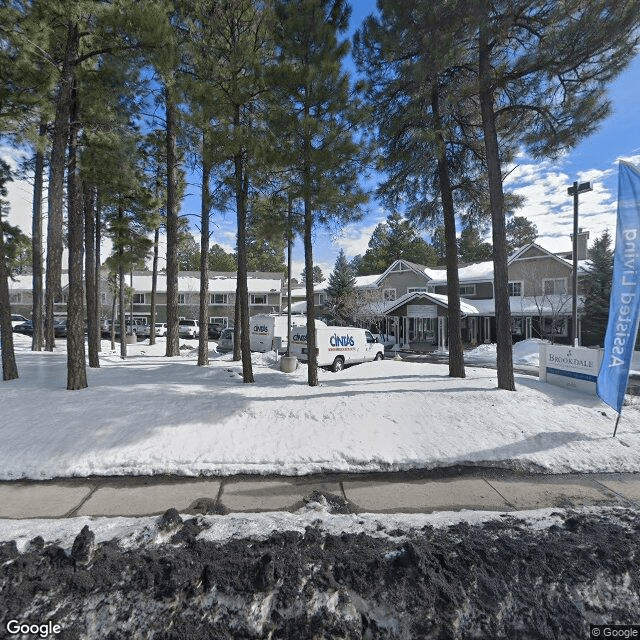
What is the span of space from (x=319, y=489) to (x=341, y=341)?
37.2ft

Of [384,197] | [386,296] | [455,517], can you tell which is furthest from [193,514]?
[386,296]

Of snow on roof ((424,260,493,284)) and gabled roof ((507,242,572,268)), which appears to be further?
snow on roof ((424,260,493,284))

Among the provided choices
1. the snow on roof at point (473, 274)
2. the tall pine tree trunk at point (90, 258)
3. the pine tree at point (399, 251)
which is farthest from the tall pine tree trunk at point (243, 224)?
the pine tree at point (399, 251)

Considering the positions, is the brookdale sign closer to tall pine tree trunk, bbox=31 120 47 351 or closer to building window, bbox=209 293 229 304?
tall pine tree trunk, bbox=31 120 47 351

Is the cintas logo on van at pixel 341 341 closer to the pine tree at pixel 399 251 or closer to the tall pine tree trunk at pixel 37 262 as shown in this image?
the tall pine tree trunk at pixel 37 262

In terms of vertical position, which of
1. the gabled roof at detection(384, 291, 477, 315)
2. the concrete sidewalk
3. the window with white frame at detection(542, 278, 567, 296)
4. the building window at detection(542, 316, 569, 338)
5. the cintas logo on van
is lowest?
the concrete sidewalk

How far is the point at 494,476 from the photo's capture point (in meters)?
5.15

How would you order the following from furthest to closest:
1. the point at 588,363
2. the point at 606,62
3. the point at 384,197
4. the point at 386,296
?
the point at 386,296 < the point at 384,197 < the point at 588,363 < the point at 606,62

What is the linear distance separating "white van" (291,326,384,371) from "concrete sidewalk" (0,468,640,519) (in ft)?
32.1

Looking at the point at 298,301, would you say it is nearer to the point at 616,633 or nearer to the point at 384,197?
the point at 384,197

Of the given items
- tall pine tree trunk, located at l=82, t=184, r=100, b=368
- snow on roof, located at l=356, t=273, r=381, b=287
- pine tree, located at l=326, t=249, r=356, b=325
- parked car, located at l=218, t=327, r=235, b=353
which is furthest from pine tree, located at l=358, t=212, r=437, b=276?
tall pine tree trunk, located at l=82, t=184, r=100, b=368

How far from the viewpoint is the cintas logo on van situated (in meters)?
15.6

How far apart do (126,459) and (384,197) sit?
934 centimetres

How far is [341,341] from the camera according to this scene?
52.3ft
